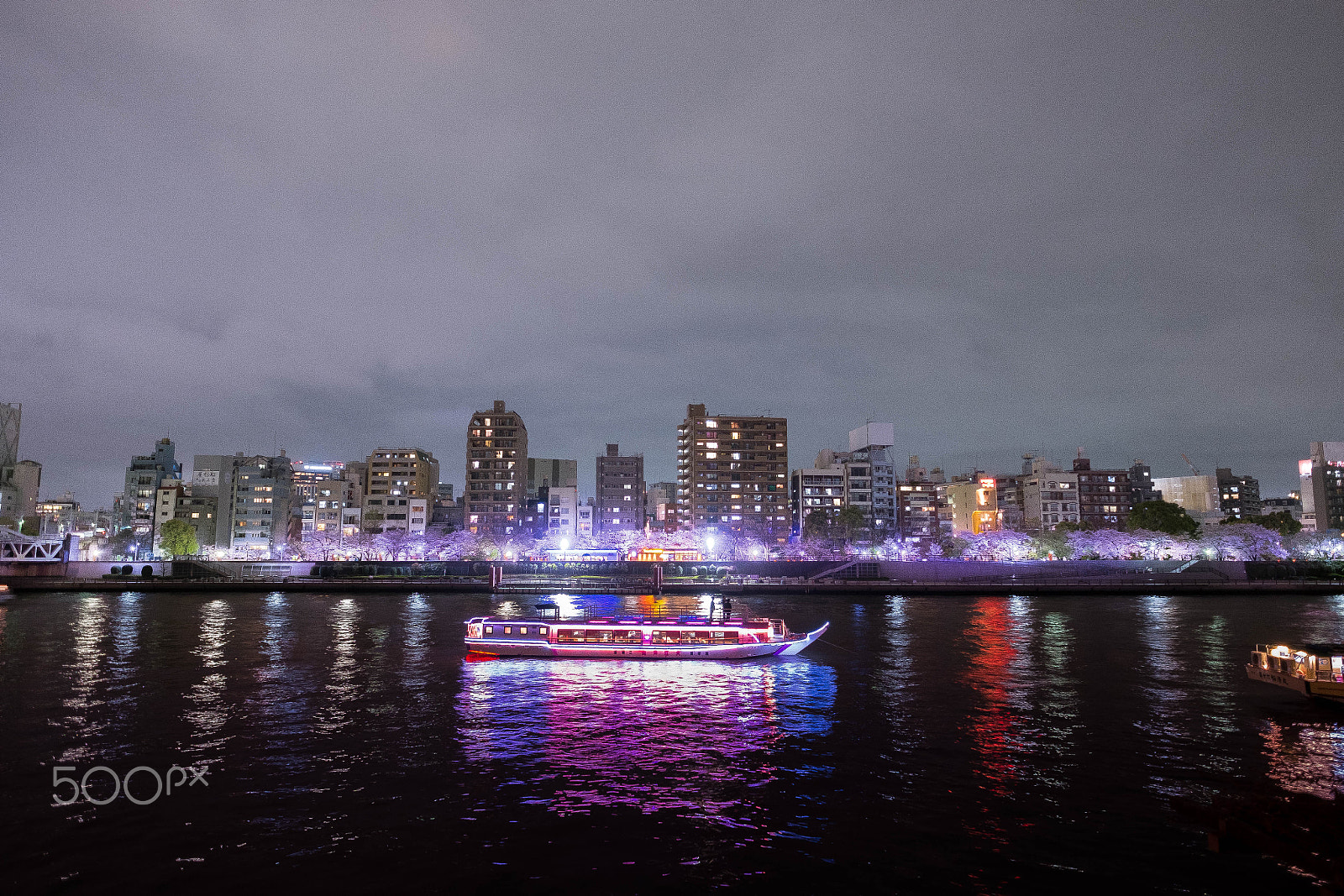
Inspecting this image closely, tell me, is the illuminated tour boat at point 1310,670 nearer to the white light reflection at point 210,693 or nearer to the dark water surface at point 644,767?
the dark water surface at point 644,767

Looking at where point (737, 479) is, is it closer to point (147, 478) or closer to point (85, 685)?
point (147, 478)

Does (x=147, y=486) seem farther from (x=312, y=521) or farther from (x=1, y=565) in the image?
(x=1, y=565)

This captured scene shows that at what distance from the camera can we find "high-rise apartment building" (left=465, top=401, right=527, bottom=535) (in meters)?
181

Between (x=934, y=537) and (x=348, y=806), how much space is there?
591ft

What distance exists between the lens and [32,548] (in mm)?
119062

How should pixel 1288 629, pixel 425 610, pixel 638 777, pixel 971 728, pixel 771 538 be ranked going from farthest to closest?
pixel 771 538 < pixel 425 610 < pixel 1288 629 < pixel 971 728 < pixel 638 777

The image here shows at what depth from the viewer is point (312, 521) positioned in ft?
621

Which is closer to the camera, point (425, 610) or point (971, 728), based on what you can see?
point (971, 728)

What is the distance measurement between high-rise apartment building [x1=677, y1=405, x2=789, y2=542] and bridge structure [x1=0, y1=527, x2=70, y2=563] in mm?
128363

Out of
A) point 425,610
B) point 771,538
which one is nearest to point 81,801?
point 425,610

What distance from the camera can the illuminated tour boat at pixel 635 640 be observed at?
2008 inches

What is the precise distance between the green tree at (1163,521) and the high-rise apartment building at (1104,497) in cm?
4877

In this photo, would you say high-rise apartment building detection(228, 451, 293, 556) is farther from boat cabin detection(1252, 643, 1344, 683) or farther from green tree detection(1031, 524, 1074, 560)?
boat cabin detection(1252, 643, 1344, 683)

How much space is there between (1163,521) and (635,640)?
13386 centimetres
